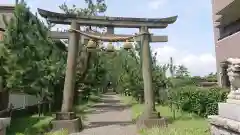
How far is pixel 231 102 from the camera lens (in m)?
6.28

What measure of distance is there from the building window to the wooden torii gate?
800 cm

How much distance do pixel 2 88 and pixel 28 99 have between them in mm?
8093

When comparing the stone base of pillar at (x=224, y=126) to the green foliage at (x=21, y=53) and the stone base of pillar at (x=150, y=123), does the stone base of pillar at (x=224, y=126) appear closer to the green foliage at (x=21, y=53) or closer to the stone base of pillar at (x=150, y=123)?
the stone base of pillar at (x=150, y=123)

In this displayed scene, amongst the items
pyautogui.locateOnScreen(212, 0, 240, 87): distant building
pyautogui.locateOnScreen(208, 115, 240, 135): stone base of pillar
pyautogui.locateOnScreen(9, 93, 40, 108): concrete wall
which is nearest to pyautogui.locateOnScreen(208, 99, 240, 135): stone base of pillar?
pyautogui.locateOnScreen(208, 115, 240, 135): stone base of pillar

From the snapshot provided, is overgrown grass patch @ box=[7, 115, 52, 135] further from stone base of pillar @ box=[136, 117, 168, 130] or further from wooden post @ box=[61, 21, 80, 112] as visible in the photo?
stone base of pillar @ box=[136, 117, 168, 130]

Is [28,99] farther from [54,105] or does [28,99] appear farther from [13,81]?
[13,81]

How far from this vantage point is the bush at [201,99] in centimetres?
1293

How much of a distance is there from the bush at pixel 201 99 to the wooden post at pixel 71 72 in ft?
18.6

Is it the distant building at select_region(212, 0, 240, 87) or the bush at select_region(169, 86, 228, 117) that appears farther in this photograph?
the distant building at select_region(212, 0, 240, 87)

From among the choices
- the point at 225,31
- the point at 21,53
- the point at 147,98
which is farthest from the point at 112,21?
the point at 225,31

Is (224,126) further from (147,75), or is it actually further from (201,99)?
(201,99)

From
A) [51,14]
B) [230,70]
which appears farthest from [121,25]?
[230,70]

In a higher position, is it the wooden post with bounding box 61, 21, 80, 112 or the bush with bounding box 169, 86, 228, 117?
the wooden post with bounding box 61, 21, 80, 112

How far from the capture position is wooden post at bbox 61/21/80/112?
11.8 metres
